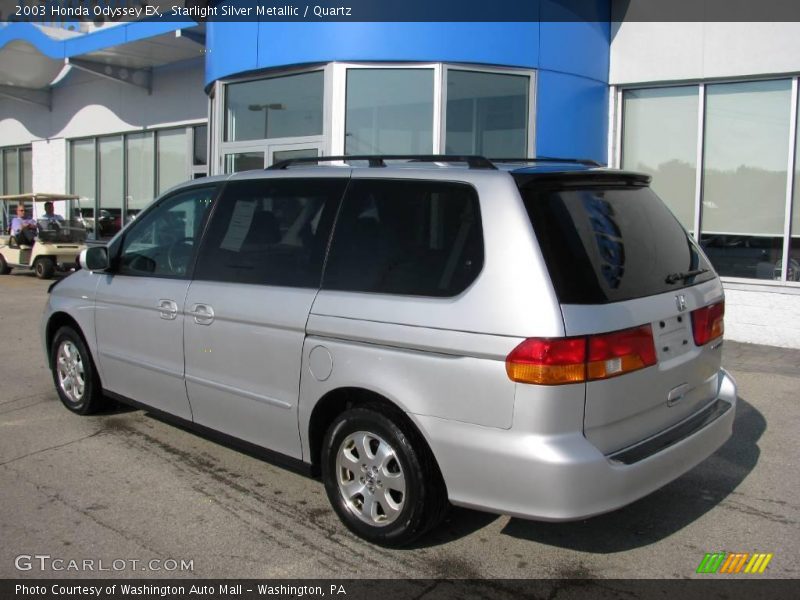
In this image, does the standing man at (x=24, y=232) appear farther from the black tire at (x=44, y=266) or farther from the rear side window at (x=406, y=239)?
the rear side window at (x=406, y=239)

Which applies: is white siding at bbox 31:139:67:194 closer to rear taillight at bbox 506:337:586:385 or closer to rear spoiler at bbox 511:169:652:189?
rear spoiler at bbox 511:169:652:189

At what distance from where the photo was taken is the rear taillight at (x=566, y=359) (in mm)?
3104

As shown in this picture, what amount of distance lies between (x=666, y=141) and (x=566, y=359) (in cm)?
804

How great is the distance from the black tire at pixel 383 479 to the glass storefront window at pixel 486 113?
657 cm

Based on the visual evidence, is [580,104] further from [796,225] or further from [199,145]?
[199,145]

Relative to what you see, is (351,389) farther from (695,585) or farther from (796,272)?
(796,272)

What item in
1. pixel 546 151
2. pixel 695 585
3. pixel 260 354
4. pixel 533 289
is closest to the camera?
pixel 533 289

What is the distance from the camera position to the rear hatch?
321cm

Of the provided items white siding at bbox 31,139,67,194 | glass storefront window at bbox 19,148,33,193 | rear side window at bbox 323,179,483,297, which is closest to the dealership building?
rear side window at bbox 323,179,483,297

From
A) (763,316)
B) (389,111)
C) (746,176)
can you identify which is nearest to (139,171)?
(389,111)

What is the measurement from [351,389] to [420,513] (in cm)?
69

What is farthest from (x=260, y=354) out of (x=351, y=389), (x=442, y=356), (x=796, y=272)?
(x=796, y=272)

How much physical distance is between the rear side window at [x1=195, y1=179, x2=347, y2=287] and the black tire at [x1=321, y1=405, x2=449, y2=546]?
0.82m

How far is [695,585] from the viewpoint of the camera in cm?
342
